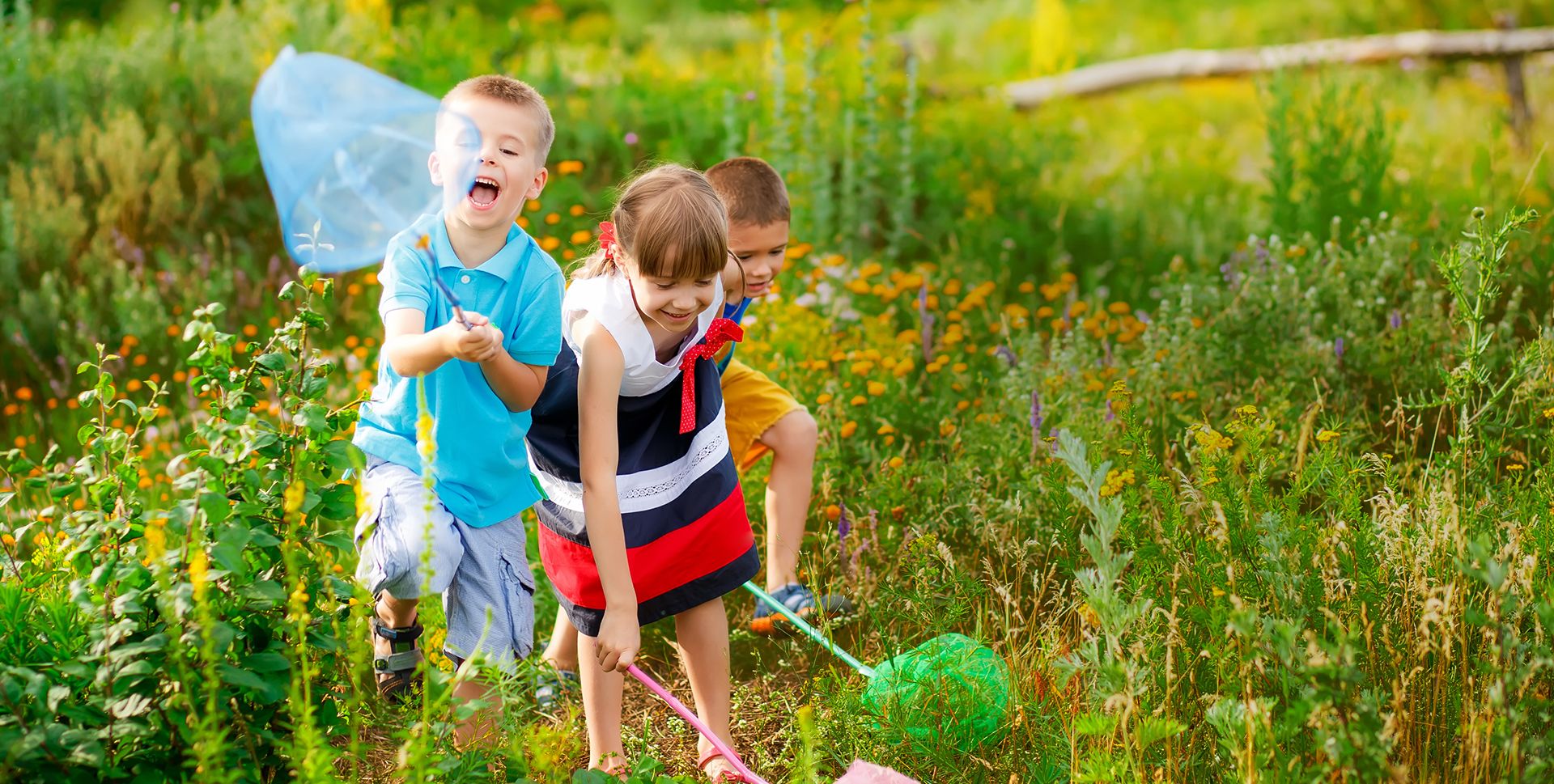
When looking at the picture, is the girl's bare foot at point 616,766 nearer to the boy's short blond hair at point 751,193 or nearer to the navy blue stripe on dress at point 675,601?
the navy blue stripe on dress at point 675,601

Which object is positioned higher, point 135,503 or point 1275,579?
point 135,503

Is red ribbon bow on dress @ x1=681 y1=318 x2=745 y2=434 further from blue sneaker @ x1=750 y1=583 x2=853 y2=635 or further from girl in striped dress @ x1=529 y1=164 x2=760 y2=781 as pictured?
blue sneaker @ x1=750 y1=583 x2=853 y2=635

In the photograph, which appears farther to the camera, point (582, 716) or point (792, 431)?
point (792, 431)

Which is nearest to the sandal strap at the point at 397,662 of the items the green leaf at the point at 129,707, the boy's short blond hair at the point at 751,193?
the green leaf at the point at 129,707

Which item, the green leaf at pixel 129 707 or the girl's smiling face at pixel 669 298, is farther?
the girl's smiling face at pixel 669 298

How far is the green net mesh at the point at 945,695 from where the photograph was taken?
2375 millimetres

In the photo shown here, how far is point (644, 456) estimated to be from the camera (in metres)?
2.46

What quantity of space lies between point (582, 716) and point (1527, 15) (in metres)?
9.22

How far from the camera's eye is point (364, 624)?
73.6 inches

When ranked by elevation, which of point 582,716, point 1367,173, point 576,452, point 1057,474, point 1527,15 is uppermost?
point 1527,15

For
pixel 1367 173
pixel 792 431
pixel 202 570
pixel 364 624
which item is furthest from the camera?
pixel 1367 173

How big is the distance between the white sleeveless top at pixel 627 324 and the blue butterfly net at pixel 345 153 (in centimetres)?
37

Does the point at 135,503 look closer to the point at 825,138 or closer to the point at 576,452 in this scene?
the point at 576,452

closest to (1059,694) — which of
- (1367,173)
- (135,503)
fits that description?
(135,503)
